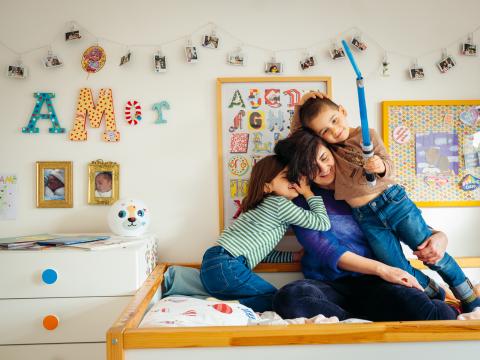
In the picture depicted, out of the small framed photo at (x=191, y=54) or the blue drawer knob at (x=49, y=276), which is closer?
the blue drawer knob at (x=49, y=276)

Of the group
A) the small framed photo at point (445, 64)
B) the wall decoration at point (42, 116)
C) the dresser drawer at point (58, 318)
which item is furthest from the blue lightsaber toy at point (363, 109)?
the wall decoration at point (42, 116)

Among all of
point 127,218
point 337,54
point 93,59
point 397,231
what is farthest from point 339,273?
point 93,59

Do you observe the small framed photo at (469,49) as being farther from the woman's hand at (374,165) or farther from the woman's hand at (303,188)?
the woman's hand at (303,188)

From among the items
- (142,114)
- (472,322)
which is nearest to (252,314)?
(472,322)

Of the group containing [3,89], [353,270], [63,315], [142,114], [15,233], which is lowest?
[63,315]

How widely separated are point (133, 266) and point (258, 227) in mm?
497

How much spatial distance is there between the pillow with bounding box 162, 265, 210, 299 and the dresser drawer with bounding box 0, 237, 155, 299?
0.24 m

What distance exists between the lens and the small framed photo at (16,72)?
1743mm

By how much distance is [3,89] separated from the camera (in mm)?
1759

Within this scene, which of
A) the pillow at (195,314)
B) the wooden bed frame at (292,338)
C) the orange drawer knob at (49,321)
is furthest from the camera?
the orange drawer knob at (49,321)

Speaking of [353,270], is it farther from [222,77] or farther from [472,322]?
[222,77]

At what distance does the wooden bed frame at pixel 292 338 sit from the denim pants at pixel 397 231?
0.51m

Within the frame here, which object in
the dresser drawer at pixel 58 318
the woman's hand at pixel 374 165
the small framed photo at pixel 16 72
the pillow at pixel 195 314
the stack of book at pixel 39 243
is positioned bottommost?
the dresser drawer at pixel 58 318

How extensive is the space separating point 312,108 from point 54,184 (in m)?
1.21
